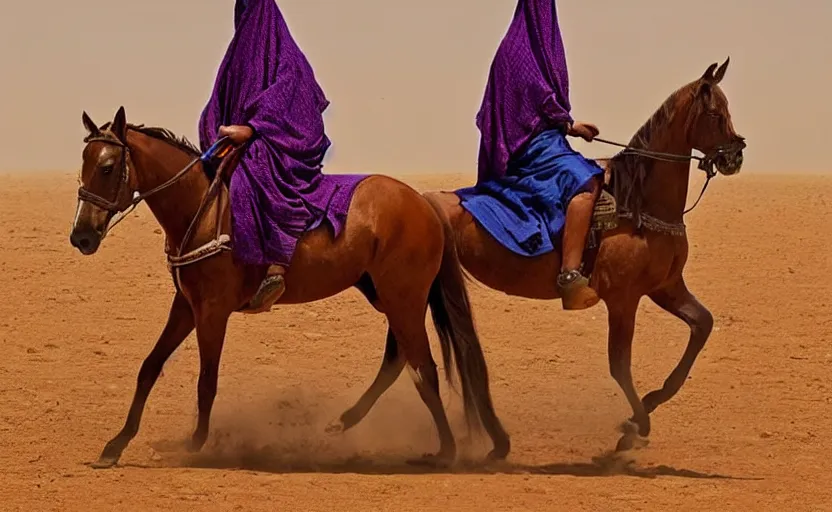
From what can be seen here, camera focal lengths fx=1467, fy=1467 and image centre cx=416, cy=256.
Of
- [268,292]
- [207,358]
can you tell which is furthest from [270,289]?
[207,358]

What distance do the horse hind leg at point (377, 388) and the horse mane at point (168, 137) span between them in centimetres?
174

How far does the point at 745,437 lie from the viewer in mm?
9469

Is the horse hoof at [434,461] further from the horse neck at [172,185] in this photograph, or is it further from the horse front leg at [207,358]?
the horse neck at [172,185]

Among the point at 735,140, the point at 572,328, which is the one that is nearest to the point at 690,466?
the point at 735,140

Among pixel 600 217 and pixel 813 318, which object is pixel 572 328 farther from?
pixel 600 217

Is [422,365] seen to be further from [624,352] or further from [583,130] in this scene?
[583,130]

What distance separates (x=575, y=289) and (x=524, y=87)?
129 centimetres

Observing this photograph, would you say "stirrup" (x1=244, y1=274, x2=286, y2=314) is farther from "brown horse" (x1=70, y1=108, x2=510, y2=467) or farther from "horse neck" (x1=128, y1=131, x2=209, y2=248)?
"horse neck" (x1=128, y1=131, x2=209, y2=248)

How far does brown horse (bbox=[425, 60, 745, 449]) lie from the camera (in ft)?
27.5

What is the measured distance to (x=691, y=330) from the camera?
8883mm

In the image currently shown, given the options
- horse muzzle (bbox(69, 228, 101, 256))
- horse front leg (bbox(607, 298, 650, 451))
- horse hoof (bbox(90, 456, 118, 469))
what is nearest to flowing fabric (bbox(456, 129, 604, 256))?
horse front leg (bbox(607, 298, 650, 451))

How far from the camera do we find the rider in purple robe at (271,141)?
25.9 ft

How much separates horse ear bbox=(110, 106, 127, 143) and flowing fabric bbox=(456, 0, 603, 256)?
2150 millimetres

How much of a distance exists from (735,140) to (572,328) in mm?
5107
